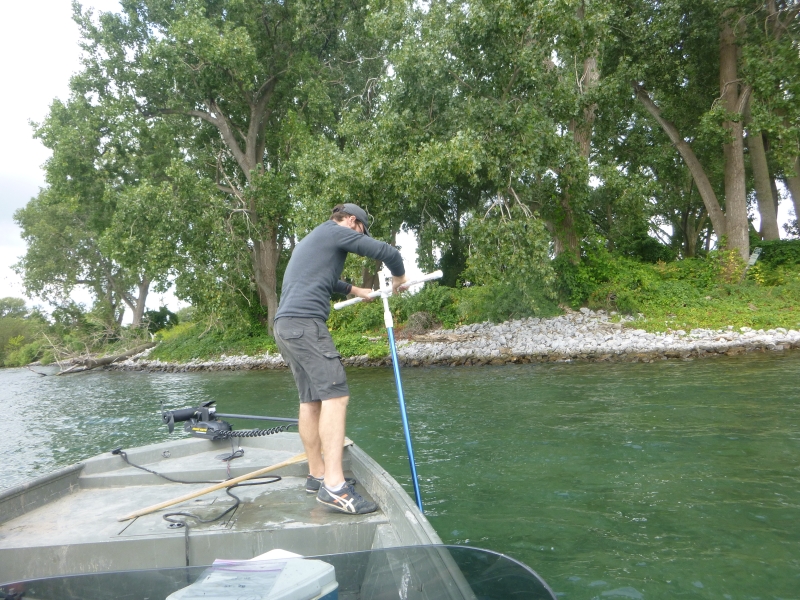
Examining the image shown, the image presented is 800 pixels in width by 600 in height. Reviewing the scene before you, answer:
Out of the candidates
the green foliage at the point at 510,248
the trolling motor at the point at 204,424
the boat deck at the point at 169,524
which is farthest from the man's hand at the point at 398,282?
the green foliage at the point at 510,248

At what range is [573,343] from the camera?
1582cm

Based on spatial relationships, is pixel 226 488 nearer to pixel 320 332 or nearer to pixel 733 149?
pixel 320 332

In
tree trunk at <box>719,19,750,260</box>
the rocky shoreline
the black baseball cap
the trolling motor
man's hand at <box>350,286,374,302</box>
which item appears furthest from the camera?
tree trunk at <box>719,19,750,260</box>

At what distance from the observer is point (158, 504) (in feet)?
12.0

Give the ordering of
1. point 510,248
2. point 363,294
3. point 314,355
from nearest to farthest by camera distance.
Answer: point 314,355, point 363,294, point 510,248

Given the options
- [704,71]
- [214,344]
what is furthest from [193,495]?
[214,344]

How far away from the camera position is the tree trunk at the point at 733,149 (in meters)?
17.9

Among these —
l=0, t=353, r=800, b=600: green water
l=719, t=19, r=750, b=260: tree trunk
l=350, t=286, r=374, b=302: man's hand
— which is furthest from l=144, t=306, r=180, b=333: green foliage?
l=350, t=286, r=374, b=302: man's hand

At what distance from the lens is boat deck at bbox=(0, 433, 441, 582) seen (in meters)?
3.00

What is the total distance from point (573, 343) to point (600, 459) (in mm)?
10097

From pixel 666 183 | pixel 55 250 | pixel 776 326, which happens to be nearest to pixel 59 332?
pixel 55 250

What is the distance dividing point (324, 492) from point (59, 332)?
4118 cm

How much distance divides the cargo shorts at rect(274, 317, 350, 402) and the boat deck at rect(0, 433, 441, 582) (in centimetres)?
57

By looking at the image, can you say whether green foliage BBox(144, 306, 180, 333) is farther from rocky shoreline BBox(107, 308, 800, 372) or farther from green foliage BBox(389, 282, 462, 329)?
green foliage BBox(389, 282, 462, 329)
